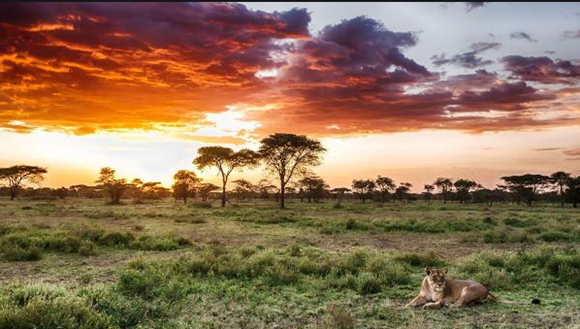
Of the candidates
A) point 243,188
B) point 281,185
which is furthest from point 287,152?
point 243,188

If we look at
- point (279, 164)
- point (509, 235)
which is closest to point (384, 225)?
point (509, 235)

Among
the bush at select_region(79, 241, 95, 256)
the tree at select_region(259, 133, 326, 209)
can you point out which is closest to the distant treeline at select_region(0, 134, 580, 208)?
the tree at select_region(259, 133, 326, 209)

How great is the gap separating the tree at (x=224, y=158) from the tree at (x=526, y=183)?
58.0 m

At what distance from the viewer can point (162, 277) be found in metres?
11.6

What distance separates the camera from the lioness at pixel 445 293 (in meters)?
9.69

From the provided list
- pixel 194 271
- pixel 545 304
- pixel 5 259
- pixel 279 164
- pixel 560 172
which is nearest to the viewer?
pixel 545 304

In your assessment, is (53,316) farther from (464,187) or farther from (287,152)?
(464,187)

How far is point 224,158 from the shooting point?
238ft

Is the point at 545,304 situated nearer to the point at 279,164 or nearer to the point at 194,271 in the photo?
the point at 194,271

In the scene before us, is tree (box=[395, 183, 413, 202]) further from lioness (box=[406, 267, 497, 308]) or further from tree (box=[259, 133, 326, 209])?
lioness (box=[406, 267, 497, 308])

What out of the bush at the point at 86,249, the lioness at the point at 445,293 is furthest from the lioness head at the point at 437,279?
the bush at the point at 86,249

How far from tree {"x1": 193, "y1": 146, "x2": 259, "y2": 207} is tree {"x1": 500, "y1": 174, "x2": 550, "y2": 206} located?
5798 centimetres

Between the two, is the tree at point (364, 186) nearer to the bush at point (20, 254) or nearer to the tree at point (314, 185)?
the tree at point (314, 185)

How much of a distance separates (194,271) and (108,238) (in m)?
8.51
